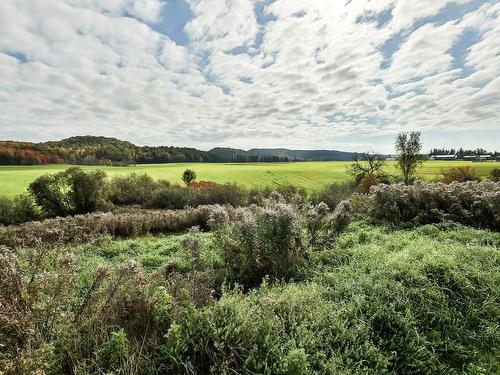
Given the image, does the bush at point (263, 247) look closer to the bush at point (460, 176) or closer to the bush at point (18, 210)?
the bush at point (18, 210)

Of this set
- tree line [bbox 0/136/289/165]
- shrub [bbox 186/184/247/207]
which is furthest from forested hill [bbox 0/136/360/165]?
shrub [bbox 186/184/247/207]

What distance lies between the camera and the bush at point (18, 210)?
19266 mm

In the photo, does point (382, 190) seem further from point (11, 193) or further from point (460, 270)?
point (11, 193)

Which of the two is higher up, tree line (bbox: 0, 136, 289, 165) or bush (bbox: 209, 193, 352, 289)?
tree line (bbox: 0, 136, 289, 165)

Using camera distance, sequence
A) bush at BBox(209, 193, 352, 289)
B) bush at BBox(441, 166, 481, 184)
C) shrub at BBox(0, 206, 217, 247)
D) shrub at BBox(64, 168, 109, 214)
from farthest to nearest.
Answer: bush at BBox(441, 166, 481, 184)
shrub at BBox(64, 168, 109, 214)
shrub at BBox(0, 206, 217, 247)
bush at BBox(209, 193, 352, 289)

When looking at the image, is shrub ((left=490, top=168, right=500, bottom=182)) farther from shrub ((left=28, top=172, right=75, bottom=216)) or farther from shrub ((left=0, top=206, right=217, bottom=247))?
shrub ((left=28, top=172, right=75, bottom=216))

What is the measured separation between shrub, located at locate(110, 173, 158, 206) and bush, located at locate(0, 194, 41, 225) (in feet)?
22.5

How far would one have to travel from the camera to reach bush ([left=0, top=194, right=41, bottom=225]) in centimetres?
1927

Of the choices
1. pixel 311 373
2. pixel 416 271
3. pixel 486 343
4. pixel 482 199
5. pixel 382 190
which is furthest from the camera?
pixel 382 190

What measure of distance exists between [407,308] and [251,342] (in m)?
2.61

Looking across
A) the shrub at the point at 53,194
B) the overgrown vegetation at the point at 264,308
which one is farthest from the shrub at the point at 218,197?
the overgrown vegetation at the point at 264,308

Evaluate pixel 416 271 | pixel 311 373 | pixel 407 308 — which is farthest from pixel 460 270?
pixel 311 373

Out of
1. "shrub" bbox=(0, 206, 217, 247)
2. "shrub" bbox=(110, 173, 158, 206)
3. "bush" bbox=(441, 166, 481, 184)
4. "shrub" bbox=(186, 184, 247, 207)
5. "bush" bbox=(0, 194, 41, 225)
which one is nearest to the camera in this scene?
"shrub" bbox=(0, 206, 217, 247)

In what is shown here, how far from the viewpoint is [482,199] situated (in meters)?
11.0
